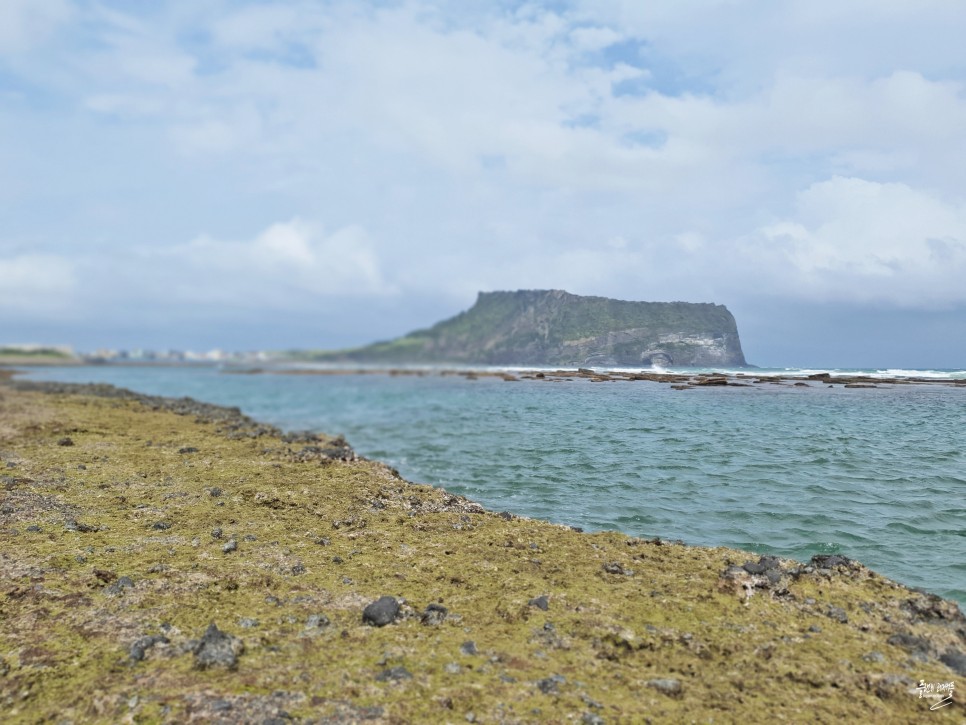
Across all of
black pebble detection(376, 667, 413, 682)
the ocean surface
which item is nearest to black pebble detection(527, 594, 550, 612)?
black pebble detection(376, 667, 413, 682)

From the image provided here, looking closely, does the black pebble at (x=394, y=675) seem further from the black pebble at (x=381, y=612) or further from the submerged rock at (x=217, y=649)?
the submerged rock at (x=217, y=649)

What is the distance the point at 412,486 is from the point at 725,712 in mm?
13448

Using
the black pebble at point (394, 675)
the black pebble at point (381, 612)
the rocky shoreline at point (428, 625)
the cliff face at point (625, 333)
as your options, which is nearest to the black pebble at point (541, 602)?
the rocky shoreline at point (428, 625)

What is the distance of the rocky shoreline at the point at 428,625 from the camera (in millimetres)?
7191

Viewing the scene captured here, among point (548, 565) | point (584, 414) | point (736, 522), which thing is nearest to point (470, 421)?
point (584, 414)

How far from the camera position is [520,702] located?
23.5ft

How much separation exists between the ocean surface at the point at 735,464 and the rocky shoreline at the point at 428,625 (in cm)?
289

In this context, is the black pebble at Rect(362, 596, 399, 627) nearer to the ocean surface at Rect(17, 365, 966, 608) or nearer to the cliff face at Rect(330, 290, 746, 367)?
the ocean surface at Rect(17, 365, 966, 608)

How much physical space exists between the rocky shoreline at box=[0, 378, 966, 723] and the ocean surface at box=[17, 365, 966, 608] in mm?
2886

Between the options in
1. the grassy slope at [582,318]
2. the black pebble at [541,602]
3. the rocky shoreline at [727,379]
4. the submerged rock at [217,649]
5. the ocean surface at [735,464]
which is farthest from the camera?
the rocky shoreline at [727,379]

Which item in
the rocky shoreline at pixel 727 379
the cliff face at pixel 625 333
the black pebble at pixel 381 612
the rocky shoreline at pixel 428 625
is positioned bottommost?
the rocky shoreline at pixel 428 625

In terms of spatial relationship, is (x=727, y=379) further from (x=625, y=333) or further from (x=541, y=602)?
(x=541, y=602)

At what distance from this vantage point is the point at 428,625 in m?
9.21

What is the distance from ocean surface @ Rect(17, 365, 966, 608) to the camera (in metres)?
14.6
